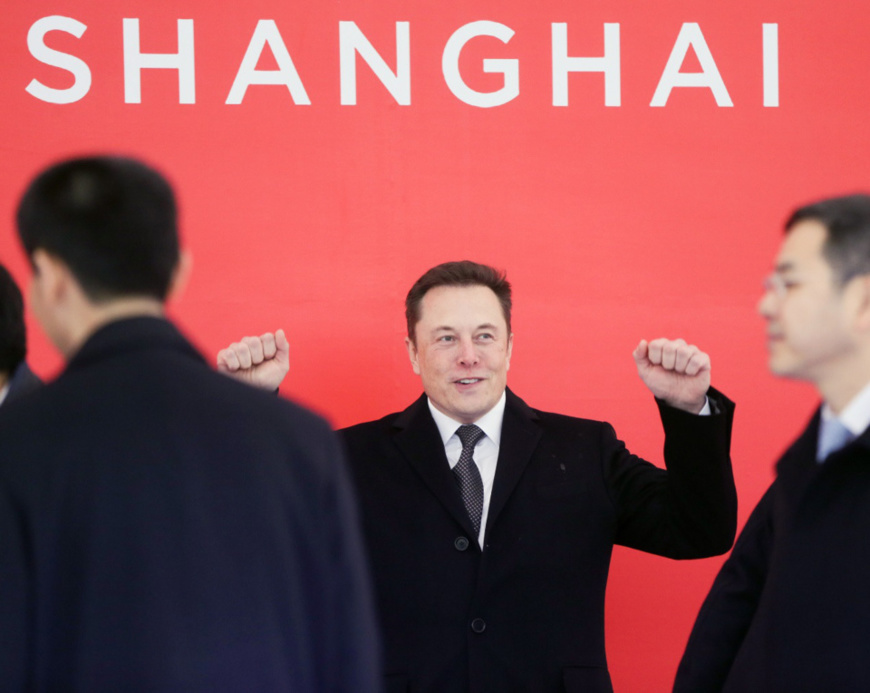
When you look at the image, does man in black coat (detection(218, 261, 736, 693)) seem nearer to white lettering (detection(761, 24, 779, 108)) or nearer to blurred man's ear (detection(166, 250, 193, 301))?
blurred man's ear (detection(166, 250, 193, 301))

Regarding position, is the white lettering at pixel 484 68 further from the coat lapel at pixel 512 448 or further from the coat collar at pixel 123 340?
the coat collar at pixel 123 340

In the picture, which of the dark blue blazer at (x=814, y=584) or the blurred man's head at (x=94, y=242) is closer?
the blurred man's head at (x=94, y=242)

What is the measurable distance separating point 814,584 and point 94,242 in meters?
1.01

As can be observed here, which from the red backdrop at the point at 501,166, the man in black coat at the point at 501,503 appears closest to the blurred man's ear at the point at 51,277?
the man in black coat at the point at 501,503

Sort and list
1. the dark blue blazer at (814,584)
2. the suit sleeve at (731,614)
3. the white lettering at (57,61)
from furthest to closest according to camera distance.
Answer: the white lettering at (57,61) < the suit sleeve at (731,614) < the dark blue blazer at (814,584)

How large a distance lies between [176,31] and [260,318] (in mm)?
769

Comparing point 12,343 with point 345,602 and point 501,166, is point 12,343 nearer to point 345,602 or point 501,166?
point 345,602

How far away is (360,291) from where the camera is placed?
108 inches

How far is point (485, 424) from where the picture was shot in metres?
2.27

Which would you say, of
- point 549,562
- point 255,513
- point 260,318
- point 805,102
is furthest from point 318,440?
point 805,102

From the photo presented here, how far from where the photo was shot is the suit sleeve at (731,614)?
162cm

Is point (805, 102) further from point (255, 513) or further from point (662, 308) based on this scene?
point (255, 513)

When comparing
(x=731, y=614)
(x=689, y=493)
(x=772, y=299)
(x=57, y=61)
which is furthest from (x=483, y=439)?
(x=57, y=61)

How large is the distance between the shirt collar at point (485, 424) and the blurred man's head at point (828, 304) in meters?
0.86
